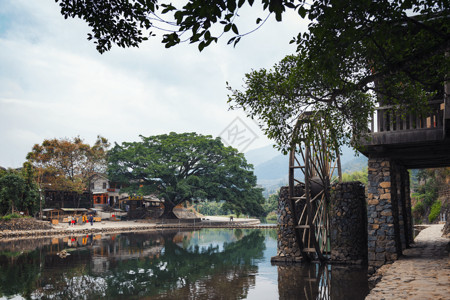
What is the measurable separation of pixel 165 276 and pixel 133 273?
4.01 feet

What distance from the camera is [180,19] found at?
389cm

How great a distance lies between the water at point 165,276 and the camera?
32.1 feet

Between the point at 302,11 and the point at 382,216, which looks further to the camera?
the point at 382,216

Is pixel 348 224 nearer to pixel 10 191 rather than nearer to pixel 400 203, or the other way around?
pixel 400 203

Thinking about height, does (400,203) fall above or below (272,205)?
above

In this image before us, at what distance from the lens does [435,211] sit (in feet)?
90.3

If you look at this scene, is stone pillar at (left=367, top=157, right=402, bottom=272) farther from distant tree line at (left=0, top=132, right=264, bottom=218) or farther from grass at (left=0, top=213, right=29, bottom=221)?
distant tree line at (left=0, top=132, right=264, bottom=218)

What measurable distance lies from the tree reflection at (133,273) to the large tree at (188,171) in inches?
670

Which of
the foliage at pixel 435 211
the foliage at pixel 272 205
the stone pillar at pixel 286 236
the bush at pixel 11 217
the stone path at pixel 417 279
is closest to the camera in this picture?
the stone path at pixel 417 279

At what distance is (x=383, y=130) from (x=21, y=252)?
55.7ft

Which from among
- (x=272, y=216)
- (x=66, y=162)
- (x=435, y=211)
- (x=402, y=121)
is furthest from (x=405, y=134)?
(x=272, y=216)

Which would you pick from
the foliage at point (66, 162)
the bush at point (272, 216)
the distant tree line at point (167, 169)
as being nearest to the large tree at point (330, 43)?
the distant tree line at point (167, 169)

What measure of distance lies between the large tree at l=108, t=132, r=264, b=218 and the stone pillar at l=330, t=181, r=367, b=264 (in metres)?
23.6

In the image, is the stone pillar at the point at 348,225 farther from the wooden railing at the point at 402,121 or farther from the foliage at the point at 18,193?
the foliage at the point at 18,193
